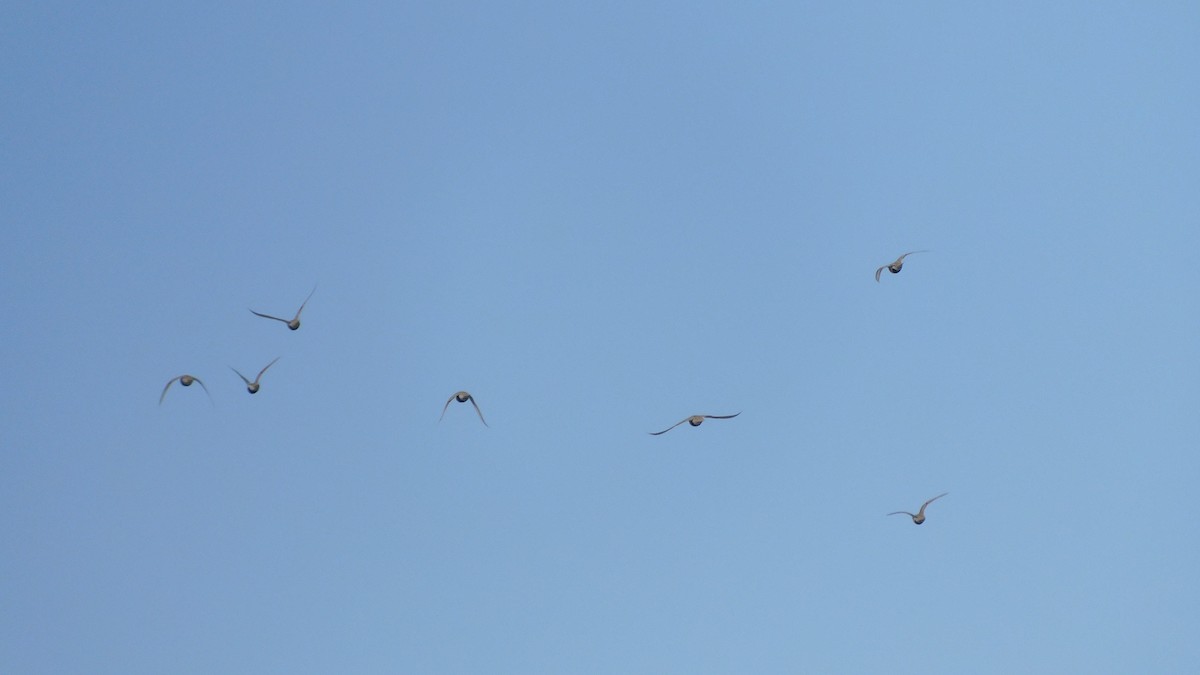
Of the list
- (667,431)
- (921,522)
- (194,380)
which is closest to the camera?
(667,431)

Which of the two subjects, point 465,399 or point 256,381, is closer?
point 465,399

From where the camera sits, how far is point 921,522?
67.1 m

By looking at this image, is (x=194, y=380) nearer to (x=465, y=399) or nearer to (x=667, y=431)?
(x=465, y=399)

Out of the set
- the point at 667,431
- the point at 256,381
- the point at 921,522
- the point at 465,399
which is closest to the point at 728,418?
the point at 667,431

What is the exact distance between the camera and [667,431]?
180 ft

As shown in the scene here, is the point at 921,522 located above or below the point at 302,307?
below

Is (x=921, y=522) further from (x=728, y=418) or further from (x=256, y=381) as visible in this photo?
(x=256, y=381)

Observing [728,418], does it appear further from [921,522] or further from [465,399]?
[921,522]

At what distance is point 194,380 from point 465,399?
11210 mm

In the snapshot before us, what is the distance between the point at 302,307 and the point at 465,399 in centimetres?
847

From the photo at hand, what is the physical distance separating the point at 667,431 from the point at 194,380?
1897 cm

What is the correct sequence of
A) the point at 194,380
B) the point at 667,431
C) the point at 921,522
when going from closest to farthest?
the point at 667,431 < the point at 194,380 < the point at 921,522

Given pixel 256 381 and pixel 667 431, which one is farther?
pixel 256 381

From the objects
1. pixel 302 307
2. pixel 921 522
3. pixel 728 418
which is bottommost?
pixel 921 522
